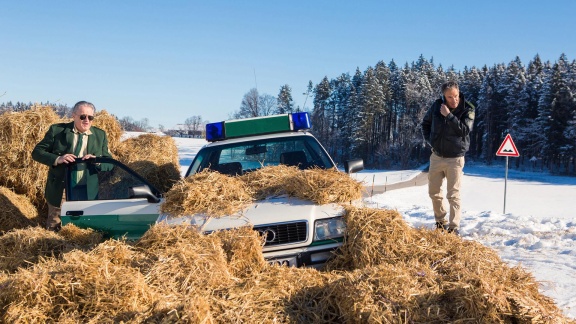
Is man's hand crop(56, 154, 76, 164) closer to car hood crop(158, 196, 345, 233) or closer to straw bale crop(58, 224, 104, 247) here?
straw bale crop(58, 224, 104, 247)

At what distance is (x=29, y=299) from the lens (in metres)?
2.80

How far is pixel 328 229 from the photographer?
13.9ft

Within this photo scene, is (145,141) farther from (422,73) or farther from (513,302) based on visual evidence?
(422,73)

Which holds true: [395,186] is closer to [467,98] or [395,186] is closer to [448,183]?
[448,183]

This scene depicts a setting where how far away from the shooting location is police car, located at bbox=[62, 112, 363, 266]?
4.14 m

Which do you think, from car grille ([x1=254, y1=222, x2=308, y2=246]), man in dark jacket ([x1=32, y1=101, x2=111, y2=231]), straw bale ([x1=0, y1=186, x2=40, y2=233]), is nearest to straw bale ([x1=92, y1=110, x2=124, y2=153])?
straw bale ([x1=0, y1=186, x2=40, y2=233])

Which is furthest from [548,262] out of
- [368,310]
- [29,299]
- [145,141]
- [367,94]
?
[367,94]

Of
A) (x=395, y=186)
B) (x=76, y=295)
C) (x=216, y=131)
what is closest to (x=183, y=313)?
(x=76, y=295)

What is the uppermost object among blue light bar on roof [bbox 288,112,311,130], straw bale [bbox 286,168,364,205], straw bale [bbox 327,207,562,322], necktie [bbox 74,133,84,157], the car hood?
blue light bar on roof [bbox 288,112,311,130]

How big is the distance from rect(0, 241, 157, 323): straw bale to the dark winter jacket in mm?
4763

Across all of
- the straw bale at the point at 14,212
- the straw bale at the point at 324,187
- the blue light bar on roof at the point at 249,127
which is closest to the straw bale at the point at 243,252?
the straw bale at the point at 324,187

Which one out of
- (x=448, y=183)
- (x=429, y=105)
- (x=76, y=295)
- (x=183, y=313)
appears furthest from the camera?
(x=429, y=105)

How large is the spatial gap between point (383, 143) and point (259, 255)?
261 feet

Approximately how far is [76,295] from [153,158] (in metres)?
6.00
